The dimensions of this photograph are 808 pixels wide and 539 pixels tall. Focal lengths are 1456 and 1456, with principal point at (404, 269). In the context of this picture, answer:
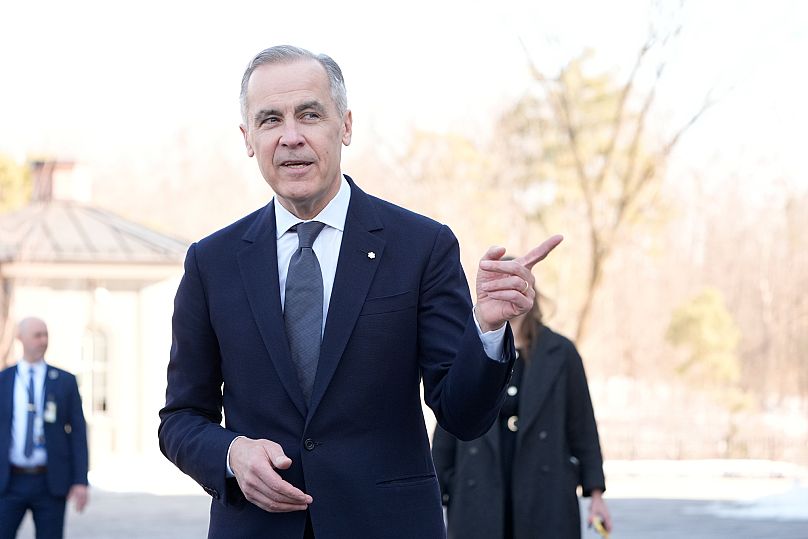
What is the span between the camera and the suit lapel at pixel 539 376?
275 inches

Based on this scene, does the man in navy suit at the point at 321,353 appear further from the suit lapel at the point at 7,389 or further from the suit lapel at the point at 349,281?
the suit lapel at the point at 7,389

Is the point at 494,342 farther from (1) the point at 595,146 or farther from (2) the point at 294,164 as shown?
(1) the point at 595,146

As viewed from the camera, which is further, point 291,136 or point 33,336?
point 33,336

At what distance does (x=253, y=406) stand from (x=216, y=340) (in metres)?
0.22

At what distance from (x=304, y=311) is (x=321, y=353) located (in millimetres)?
137

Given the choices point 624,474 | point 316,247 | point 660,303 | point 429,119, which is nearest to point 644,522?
point 624,474

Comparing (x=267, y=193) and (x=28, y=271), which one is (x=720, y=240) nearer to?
(x=267, y=193)

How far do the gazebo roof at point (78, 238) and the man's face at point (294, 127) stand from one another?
26.8 metres

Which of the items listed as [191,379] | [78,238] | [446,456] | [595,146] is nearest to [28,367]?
[446,456]

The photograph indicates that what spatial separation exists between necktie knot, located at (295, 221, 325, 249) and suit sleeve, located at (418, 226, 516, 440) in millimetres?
276

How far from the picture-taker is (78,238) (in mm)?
30844

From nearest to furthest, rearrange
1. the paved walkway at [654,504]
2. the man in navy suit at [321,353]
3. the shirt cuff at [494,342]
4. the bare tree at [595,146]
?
the shirt cuff at [494,342], the man in navy suit at [321,353], the paved walkway at [654,504], the bare tree at [595,146]

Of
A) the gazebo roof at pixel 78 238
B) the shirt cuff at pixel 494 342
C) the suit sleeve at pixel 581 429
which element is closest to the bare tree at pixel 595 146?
the gazebo roof at pixel 78 238

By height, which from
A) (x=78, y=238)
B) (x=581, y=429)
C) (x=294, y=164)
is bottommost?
(x=581, y=429)
